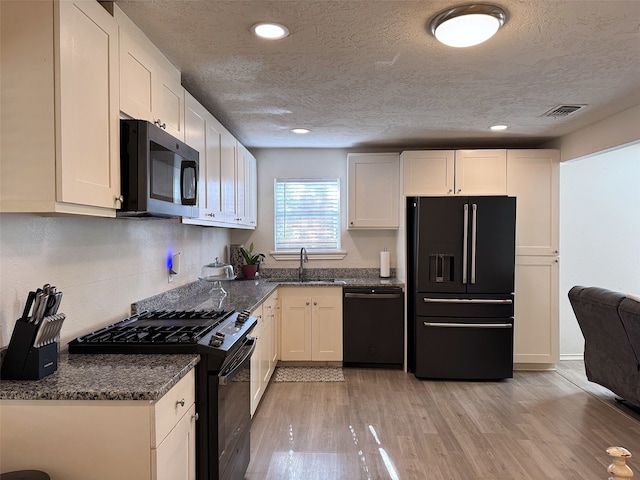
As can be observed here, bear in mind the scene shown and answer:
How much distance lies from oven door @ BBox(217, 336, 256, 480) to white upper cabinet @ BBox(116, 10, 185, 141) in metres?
1.19

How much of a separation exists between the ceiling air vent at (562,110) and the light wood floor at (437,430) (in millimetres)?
2358

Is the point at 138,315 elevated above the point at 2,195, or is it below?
below

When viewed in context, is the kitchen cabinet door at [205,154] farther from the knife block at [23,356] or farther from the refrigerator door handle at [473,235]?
the refrigerator door handle at [473,235]

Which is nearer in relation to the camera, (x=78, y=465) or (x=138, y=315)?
(x=78, y=465)

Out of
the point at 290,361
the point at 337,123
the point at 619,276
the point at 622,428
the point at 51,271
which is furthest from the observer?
the point at 619,276

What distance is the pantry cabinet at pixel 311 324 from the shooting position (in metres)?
4.22

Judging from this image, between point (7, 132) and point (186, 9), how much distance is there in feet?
2.88

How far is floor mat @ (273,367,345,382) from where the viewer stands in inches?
155

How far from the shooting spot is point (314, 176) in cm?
480

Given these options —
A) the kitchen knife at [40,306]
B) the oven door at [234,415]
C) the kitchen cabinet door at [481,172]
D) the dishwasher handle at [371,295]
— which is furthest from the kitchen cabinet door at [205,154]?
the kitchen cabinet door at [481,172]

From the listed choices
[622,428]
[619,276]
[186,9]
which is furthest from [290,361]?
[619,276]

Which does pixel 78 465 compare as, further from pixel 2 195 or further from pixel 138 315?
pixel 138 315

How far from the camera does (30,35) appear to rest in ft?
4.28

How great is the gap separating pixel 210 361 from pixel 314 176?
131 inches
